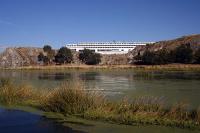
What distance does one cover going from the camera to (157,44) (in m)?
171

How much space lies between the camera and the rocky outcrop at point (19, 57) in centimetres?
17588

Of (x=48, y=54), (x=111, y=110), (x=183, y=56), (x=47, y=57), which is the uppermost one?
(x=48, y=54)

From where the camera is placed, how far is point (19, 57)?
180m

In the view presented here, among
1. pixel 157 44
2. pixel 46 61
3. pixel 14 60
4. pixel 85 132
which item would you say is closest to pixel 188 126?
pixel 85 132

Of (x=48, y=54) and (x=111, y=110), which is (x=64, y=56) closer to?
(x=48, y=54)

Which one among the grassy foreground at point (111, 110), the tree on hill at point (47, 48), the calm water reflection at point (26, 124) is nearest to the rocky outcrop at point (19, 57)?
the tree on hill at point (47, 48)

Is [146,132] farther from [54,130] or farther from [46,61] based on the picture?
[46,61]

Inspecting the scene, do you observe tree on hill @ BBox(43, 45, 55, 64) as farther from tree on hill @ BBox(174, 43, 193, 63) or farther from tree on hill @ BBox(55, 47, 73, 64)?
tree on hill @ BBox(174, 43, 193, 63)

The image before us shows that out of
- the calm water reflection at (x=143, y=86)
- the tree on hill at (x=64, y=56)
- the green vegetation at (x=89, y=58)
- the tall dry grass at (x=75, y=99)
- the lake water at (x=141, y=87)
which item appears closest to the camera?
the tall dry grass at (x=75, y=99)

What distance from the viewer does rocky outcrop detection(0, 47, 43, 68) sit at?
176m

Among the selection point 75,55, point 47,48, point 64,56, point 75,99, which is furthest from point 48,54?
point 75,99

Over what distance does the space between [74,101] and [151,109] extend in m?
3.61

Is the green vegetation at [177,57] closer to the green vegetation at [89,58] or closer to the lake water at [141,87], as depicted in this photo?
the green vegetation at [89,58]

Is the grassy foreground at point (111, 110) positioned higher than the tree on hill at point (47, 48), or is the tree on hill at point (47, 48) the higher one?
the tree on hill at point (47, 48)
